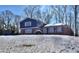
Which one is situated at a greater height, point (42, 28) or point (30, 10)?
point (30, 10)

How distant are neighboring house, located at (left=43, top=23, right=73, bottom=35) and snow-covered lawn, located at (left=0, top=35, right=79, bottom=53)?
3cm

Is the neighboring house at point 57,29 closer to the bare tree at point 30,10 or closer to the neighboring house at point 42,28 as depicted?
the neighboring house at point 42,28

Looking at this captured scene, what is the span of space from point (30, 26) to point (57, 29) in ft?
0.65

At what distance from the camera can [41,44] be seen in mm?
1230

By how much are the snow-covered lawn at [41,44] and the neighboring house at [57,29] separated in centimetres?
3

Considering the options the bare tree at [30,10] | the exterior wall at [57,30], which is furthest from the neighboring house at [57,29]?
the bare tree at [30,10]

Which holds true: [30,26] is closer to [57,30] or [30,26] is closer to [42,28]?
[42,28]

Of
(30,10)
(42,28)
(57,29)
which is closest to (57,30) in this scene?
(57,29)

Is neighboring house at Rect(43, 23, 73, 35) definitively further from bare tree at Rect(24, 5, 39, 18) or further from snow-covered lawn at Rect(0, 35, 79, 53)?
bare tree at Rect(24, 5, 39, 18)

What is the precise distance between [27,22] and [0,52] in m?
0.29

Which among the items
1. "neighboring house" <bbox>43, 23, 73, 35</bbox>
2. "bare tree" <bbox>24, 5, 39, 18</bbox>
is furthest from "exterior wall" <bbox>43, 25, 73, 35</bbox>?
A: "bare tree" <bbox>24, 5, 39, 18</bbox>

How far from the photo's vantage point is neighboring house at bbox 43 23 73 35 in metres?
1.23
